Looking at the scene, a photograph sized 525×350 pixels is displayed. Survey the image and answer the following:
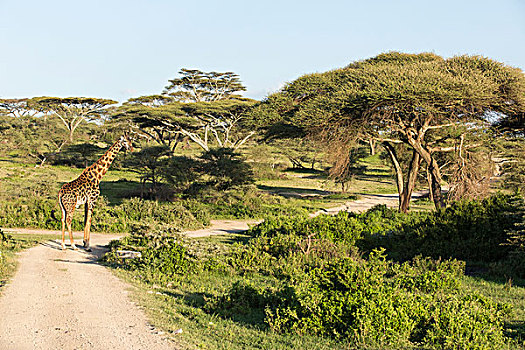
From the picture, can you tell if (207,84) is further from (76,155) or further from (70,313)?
(70,313)

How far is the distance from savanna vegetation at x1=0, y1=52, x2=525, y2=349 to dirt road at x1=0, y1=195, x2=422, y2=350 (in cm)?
42

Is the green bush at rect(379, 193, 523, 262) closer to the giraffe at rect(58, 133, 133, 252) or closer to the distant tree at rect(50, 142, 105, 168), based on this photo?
the giraffe at rect(58, 133, 133, 252)

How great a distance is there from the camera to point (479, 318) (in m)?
6.59

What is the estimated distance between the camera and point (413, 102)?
18969 millimetres

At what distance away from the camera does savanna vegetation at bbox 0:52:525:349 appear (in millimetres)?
6586

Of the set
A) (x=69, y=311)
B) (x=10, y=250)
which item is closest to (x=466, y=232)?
(x=69, y=311)

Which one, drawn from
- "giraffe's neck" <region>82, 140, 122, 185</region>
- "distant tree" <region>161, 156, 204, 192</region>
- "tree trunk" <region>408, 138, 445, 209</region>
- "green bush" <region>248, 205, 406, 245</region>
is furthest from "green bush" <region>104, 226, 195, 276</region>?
"distant tree" <region>161, 156, 204, 192</region>

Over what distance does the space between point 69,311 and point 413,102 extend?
15.7 metres

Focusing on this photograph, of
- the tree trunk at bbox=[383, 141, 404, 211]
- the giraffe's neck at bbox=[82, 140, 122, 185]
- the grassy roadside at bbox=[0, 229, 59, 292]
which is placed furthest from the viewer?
the tree trunk at bbox=[383, 141, 404, 211]

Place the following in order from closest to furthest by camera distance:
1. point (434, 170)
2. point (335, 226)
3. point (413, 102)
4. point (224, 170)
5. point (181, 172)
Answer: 1. point (335, 226)
2. point (413, 102)
3. point (434, 170)
4. point (181, 172)
5. point (224, 170)

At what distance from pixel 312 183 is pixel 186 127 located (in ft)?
43.1

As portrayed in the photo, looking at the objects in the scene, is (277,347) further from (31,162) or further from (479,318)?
(31,162)

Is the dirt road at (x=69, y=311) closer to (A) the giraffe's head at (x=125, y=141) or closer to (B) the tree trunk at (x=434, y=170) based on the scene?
(A) the giraffe's head at (x=125, y=141)

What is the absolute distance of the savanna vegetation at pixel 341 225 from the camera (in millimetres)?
6586
